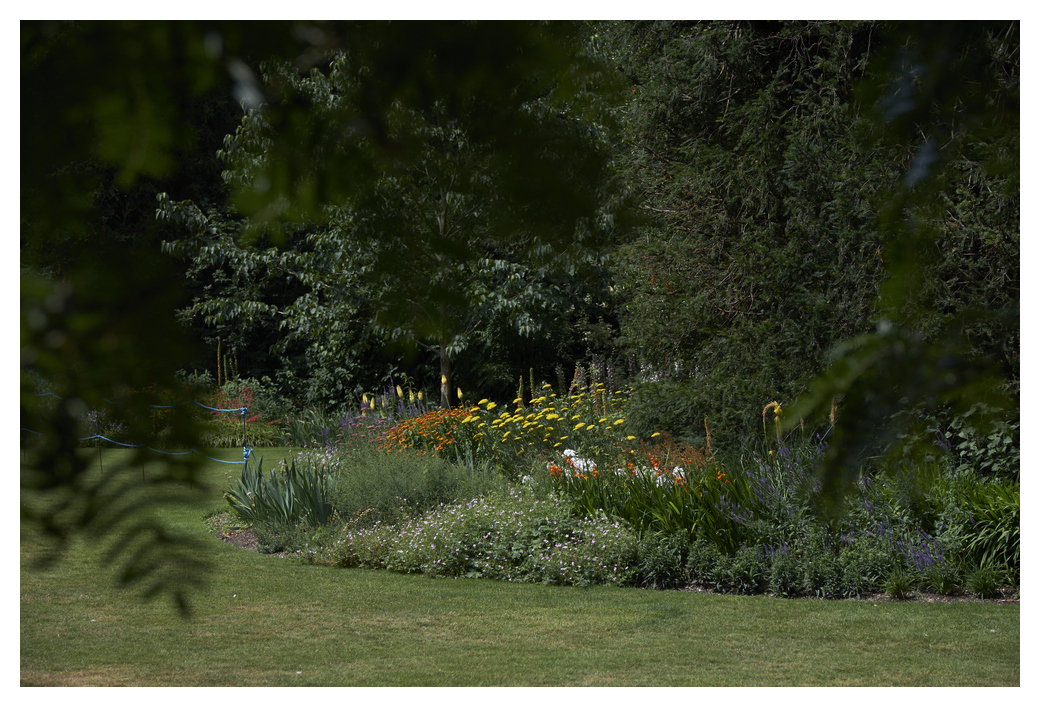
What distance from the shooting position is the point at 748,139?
5547mm

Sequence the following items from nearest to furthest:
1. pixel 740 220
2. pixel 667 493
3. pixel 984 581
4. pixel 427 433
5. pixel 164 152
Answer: pixel 164 152 → pixel 984 581 → pixel 667 493 → pixel 740 220 → pixel 427 433

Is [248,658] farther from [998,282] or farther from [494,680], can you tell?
[998,282]

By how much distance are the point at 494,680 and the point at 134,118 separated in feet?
9.87

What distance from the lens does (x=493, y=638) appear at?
3.67 metres

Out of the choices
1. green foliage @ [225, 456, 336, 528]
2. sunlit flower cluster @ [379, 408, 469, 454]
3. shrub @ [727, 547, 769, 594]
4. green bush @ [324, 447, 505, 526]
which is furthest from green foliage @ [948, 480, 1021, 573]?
green foliage @ [225, 456, 336, 528]

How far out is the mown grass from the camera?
327 cm

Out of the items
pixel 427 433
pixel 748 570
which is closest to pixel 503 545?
pixel 748 570

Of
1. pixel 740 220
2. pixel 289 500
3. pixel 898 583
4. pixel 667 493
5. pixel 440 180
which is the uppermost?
pixel 740 220

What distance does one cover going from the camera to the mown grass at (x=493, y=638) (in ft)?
10.7

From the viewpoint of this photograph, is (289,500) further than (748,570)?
Yes

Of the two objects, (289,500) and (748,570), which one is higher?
(289,500)

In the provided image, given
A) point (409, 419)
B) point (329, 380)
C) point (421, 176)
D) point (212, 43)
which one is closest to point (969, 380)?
point (421, 176)

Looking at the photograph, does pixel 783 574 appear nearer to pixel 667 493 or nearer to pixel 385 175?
pixel 667 493

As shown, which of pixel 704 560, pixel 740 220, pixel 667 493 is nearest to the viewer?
pixel 704 560
